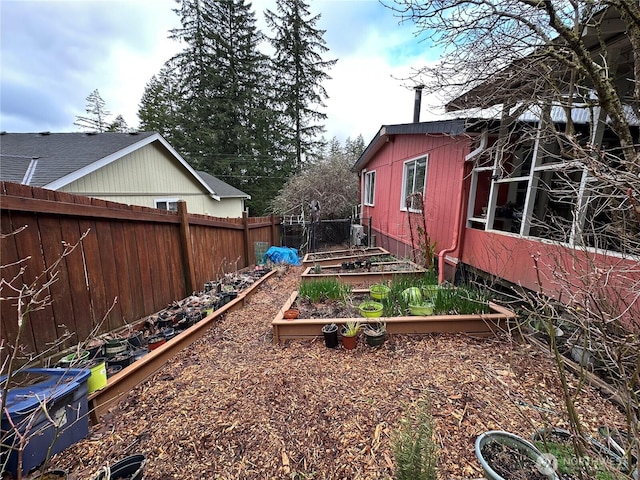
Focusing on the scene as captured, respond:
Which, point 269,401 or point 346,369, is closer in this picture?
point 269,401

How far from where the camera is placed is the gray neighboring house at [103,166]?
6.96 meters

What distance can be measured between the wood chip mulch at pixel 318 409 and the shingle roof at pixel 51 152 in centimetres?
690

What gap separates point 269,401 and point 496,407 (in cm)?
186

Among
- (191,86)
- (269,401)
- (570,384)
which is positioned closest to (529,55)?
(570,384)

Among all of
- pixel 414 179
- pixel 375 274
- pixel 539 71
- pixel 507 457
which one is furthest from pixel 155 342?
pixel 414 179

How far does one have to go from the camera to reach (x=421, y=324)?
3.31 m

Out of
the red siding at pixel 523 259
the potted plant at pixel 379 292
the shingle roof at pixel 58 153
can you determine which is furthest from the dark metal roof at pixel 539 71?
the shingle roof at pixel 58 153

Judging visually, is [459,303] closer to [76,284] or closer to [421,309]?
[421,309]

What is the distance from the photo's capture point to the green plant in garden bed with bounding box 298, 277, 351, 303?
13.9ft

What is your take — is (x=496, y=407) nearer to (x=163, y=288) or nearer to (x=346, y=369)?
(x=346, y=369)

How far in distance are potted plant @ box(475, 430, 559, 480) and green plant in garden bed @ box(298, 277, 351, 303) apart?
2.59m

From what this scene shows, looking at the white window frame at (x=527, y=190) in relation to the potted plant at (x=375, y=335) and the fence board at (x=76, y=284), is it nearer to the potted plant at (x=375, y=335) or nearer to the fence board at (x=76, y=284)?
the potted plant at (x=375, y=335)

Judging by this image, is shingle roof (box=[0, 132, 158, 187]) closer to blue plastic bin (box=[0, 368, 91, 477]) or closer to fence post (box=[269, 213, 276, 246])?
fence post (box=[269, 213, 276, 246])

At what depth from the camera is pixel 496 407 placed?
218 centimetres
